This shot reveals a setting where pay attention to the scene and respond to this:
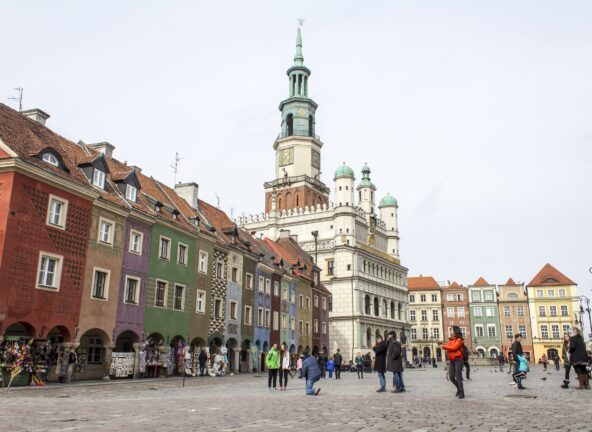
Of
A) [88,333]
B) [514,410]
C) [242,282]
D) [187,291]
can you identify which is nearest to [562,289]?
[242,282]

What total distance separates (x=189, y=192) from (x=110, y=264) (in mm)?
14234

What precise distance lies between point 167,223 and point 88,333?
749 cm

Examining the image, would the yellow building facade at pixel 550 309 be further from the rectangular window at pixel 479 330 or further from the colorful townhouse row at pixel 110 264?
the colorful townhouse row at pixel 110 264

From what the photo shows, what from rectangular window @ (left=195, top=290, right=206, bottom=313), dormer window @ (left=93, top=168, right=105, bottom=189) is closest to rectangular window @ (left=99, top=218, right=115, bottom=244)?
dormer window @ (left=93, top=168, right=105, bottom=189)

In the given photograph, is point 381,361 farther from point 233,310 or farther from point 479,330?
point 479,330

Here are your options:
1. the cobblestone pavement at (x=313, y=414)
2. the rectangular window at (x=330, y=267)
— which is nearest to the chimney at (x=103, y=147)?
the cobblestone pavement at (x=313, y=414)

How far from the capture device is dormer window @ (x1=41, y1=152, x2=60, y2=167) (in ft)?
83.4

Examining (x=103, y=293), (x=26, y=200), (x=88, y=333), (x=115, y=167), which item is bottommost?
(x=88, y=333)

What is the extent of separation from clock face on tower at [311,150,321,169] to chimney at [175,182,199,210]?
44.4 metres

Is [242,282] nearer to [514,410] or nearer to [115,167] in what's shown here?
[115,167]

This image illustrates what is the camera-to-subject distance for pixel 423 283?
10662cm

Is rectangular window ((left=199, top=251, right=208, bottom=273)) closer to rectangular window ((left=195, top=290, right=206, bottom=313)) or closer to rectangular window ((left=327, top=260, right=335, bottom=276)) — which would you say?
rectangular window ((left=195, top=290, right=206, bottom=313))

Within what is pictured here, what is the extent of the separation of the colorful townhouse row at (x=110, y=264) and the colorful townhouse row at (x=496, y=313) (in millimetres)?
64833

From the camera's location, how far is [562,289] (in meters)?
94.2
